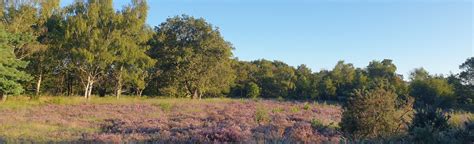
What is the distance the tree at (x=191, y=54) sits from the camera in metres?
46.7

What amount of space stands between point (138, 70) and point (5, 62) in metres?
15.8

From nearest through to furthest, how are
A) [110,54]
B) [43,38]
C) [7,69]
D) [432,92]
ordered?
[7,69]
[110,54]
[43,38]
[432,92]

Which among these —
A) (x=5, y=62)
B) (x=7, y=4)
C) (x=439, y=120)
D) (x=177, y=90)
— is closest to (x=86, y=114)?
(x=5, y=62)

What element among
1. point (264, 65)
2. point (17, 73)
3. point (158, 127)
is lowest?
point (158, 127)

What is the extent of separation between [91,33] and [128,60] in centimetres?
436

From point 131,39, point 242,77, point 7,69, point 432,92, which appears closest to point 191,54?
point 131,39

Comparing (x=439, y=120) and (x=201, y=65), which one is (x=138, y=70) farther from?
(x=439, y=120)

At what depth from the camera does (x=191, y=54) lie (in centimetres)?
4628

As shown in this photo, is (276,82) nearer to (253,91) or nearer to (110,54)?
(253,91)

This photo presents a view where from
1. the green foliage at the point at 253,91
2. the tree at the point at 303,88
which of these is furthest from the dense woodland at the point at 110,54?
the green foliage at the point at 253,91

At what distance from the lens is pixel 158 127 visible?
12938 mm

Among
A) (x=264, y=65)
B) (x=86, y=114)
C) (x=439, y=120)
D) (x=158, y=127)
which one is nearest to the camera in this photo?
(x=439, y=120)

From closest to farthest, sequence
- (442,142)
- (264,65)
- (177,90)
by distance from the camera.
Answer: (442,142) → (177,90) → (264,65)

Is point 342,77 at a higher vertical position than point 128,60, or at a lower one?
higher
